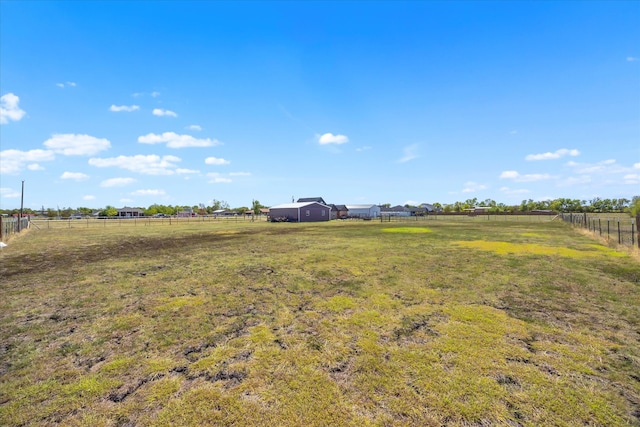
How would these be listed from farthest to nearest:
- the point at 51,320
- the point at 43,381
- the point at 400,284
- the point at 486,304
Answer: the point at 400,284, the point at 486,304, the point at 51,320, the point at 43,381

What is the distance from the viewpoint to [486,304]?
20.8ft

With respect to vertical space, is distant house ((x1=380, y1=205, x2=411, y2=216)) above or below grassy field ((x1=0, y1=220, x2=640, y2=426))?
above

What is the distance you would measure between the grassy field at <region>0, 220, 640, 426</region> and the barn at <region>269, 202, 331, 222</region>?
40595mm

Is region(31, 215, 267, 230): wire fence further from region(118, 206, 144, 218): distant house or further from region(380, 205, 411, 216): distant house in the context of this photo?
region(118, 206, 144, 218): distant house

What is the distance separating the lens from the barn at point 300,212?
4990 cm

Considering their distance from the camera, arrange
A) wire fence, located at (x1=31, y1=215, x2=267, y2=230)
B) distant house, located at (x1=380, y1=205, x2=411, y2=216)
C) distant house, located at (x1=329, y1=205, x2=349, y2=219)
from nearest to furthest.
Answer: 1. wire fence, located at (x1=31, y1=215, x2=267, y2=230)
2. distant house, located at (x1=329, y1=205, x2=349, y2=219)
3. distant house, located at (x1=380, y1=205, x2=411, y2=216)

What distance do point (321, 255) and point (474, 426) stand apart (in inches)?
393

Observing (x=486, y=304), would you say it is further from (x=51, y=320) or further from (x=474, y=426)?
(x=51, y=320)

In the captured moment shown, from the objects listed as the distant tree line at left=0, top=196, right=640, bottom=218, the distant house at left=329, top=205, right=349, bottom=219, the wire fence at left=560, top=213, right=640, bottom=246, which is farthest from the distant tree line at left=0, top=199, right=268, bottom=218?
the wire fence at left=560, top=213, right=640, bottom=246

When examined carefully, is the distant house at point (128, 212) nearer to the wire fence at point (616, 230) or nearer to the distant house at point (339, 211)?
the distant house at point (339, 211)

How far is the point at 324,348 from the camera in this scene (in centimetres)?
450

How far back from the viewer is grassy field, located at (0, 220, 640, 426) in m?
3.16

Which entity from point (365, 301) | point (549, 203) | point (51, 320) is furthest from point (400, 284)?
point (549, 203)

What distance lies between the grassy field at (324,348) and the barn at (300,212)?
40595mm
